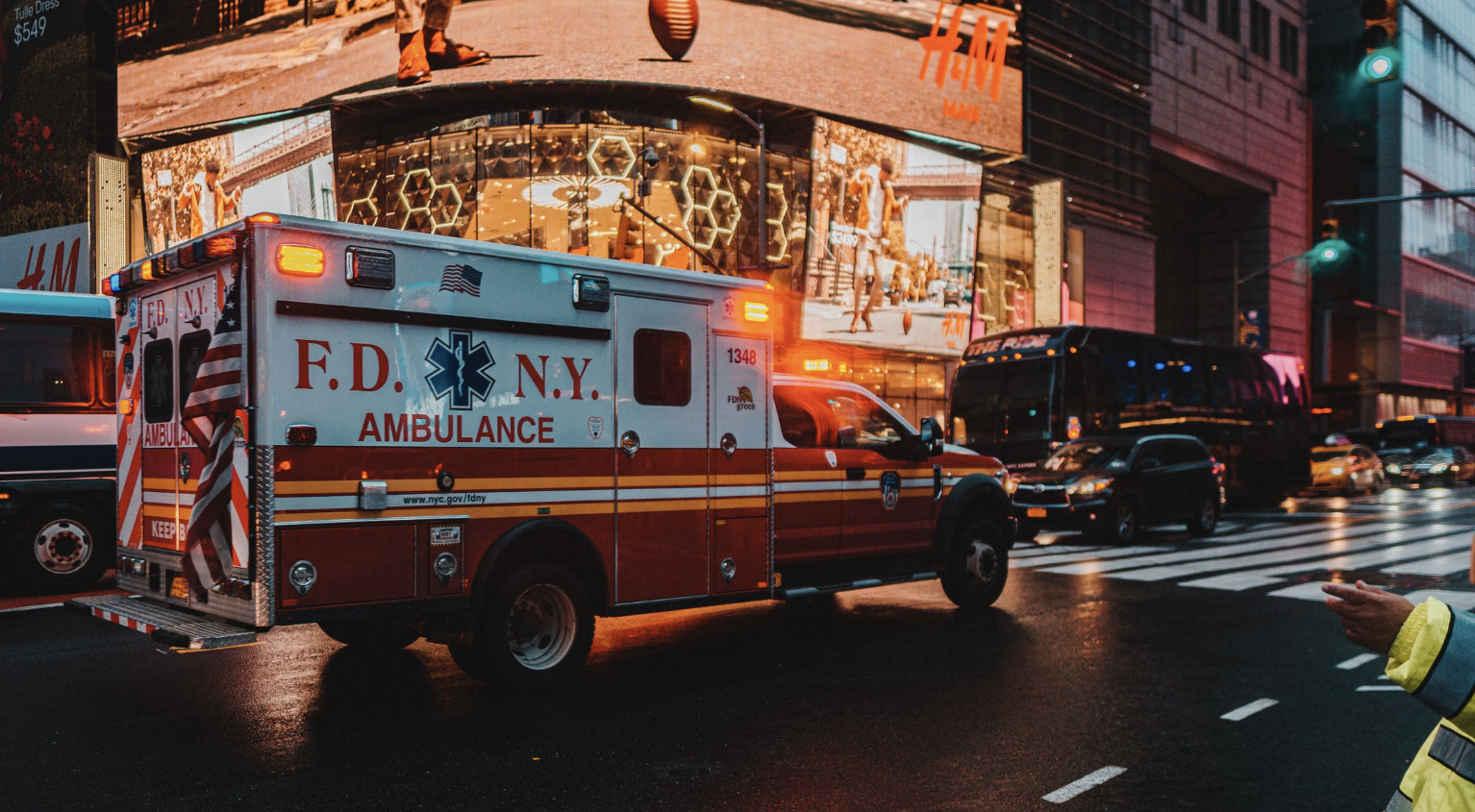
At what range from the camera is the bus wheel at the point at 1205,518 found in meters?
18.8

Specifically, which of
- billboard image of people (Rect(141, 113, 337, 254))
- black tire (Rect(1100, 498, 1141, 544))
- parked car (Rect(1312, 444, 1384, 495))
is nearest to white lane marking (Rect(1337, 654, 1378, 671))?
black tire (Rect(1100, 498, 1141, 544))

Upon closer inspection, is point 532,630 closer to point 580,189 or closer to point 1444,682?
point 1444,682

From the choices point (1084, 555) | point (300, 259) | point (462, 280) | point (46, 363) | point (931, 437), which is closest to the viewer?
point (300, 259)

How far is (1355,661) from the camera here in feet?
26.9

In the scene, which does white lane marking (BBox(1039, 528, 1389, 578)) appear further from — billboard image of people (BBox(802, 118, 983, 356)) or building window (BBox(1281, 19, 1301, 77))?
building window (BBox(1281, 19, 1301, 77))

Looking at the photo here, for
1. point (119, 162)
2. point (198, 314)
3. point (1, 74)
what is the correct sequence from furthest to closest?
1. point (1, 74)
2. point (119, 162)
3. point (198, 314)

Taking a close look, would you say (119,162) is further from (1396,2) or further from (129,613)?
(1396,2)

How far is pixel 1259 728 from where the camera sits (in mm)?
6402

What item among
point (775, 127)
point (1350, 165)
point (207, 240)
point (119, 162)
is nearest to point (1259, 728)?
point (207, 240)

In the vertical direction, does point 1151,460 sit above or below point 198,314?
below

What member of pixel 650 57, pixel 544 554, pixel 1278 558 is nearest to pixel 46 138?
pixel 650 57

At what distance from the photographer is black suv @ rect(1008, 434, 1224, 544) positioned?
17.2 m

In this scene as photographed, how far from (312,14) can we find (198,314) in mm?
29725

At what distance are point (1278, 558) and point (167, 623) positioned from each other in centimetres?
1321
